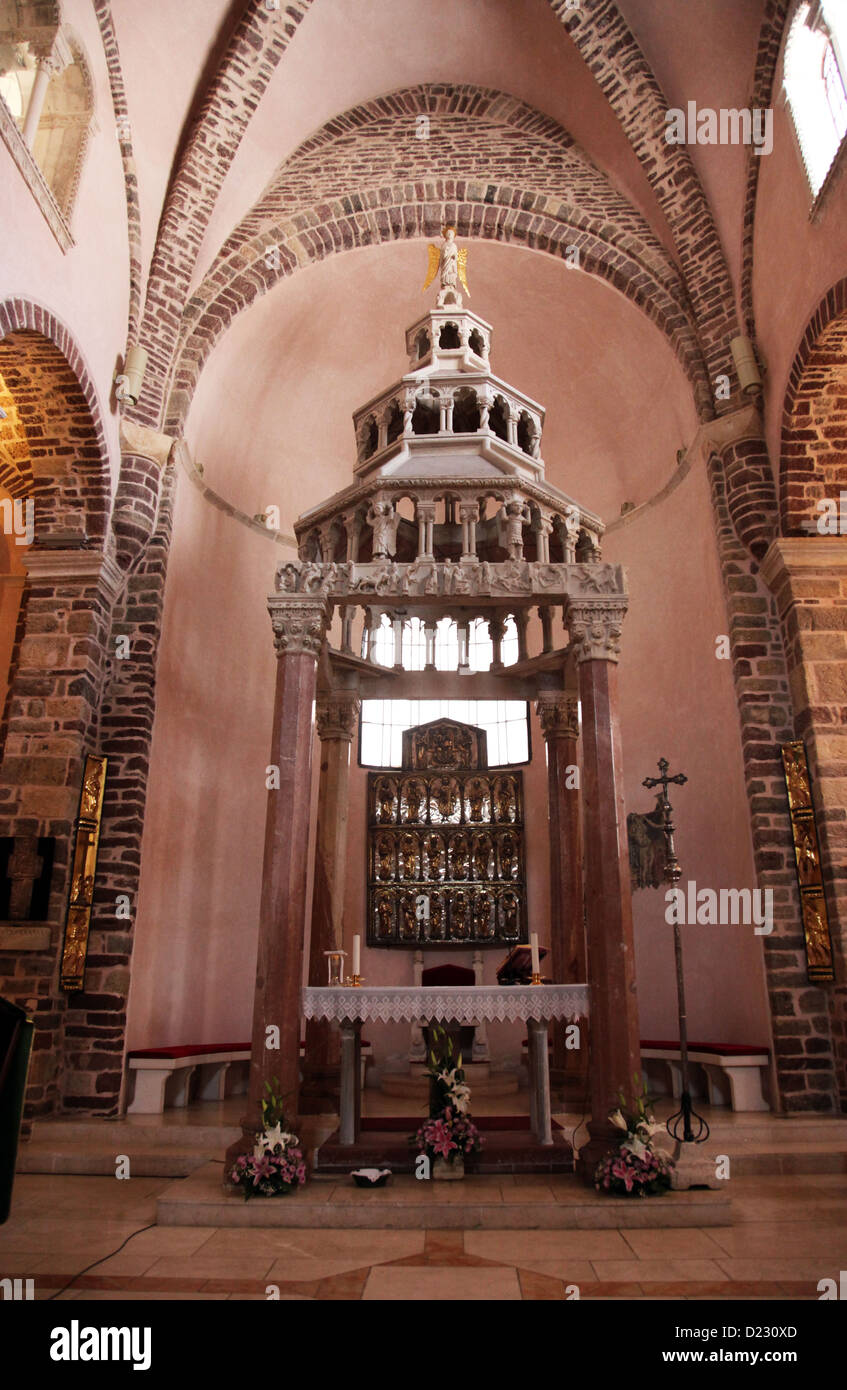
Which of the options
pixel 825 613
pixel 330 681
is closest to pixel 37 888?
pixel 330 681

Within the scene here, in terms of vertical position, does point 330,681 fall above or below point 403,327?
below

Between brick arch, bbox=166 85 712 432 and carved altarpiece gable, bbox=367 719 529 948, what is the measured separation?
6386 millimetres

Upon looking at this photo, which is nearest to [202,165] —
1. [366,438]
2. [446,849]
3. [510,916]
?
[366,438]

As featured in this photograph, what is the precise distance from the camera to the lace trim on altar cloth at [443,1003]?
6664 millimetres

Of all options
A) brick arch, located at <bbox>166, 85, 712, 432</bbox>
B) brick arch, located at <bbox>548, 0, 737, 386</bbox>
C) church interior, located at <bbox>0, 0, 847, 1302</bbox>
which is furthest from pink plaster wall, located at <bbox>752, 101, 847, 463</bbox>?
brick arch, located at <bbox>166, 85, 712, 432</bbox>

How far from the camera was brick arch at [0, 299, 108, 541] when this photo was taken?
884cm

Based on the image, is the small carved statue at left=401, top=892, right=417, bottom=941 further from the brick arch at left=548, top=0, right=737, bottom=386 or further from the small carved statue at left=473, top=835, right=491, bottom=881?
the brick arch at left=548, top=0, right=737, bottom=386

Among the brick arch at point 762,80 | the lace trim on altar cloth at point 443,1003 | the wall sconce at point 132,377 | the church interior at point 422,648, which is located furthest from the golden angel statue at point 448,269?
the lace trim on altar cloth at point 443,1003

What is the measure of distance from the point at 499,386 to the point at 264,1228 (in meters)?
7.50

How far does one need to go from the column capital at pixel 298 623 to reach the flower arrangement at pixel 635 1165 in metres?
4.34

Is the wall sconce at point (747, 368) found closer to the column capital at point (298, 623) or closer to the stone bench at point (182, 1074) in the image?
the column capital at point (298, 623)

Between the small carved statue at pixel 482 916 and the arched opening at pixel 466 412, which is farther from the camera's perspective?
the small carved statue at pixel 482 916

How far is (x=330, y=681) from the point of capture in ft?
31.3
